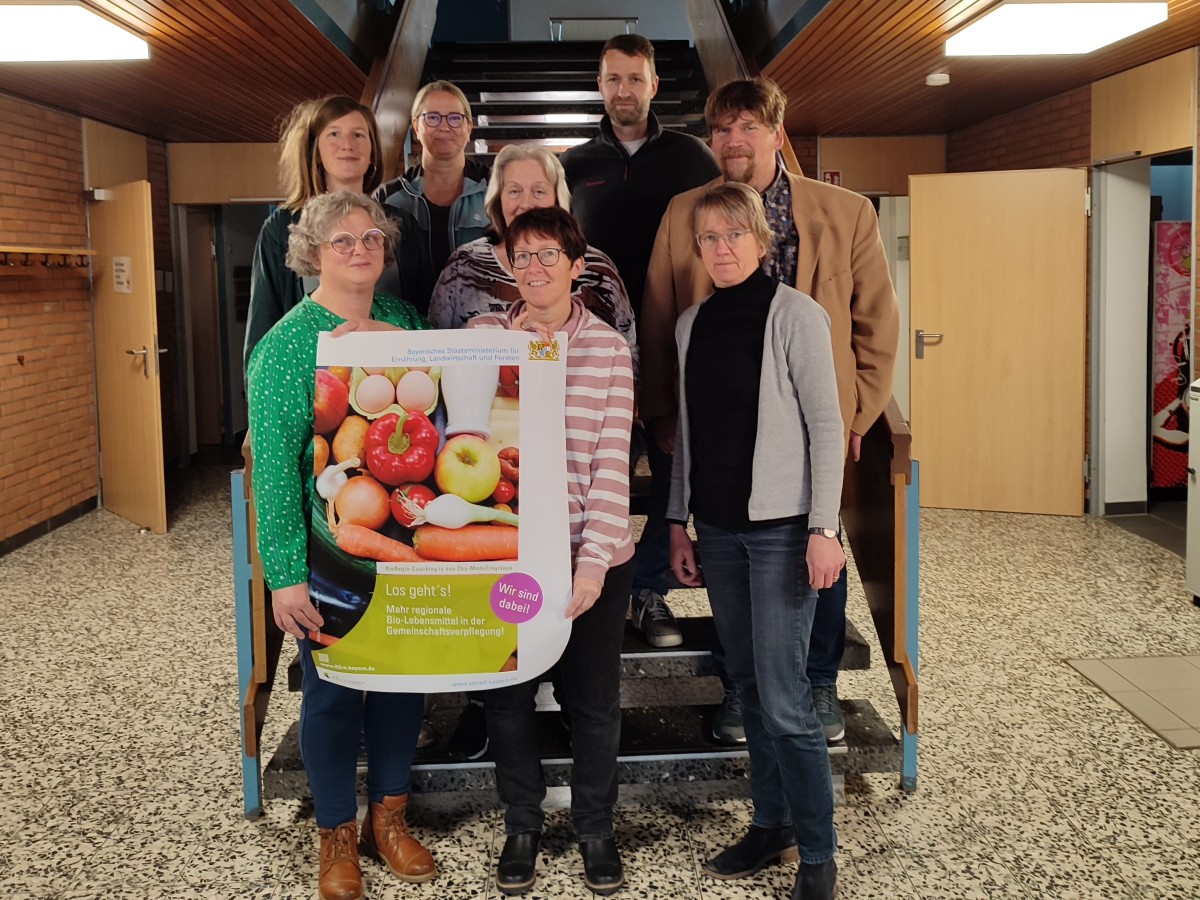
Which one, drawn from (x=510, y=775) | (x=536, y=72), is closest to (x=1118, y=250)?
(x=536, y=72)

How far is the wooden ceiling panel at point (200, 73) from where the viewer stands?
Answer: 454 cm

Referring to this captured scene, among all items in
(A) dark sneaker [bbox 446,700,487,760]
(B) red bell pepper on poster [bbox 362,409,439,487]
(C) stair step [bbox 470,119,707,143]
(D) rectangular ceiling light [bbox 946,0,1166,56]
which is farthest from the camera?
(C) stair step [bbox 470,119,707,143]

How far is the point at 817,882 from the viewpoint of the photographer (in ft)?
7.25

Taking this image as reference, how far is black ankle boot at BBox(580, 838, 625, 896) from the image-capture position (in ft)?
7.76

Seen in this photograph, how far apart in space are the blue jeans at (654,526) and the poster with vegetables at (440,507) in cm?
72

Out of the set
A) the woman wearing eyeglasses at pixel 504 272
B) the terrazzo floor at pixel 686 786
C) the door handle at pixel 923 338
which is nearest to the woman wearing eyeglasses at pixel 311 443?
the woman wearing eyeglasses at pixel 504 272

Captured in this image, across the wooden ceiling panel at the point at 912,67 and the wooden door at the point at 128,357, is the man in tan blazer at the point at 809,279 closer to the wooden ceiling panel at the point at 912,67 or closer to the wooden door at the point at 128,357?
the wooden ceiling panel at the point at 912,67

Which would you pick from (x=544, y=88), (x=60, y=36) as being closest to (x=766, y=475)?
(x=60, y=36)

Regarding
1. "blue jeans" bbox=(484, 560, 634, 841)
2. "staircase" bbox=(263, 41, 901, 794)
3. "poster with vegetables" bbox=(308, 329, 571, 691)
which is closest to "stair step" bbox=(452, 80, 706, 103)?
"staircase" bbox=(263, 41, 901, 794)

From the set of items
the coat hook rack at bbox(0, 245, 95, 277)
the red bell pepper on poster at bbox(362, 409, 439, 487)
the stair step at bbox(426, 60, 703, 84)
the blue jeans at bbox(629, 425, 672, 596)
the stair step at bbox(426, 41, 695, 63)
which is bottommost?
the blue jeans at bbox(629, 425, 672, 596)

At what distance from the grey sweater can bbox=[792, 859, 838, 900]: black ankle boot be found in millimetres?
763

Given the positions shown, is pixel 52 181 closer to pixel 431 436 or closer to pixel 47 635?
pixel 47 635

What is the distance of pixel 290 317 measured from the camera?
6.96 feet

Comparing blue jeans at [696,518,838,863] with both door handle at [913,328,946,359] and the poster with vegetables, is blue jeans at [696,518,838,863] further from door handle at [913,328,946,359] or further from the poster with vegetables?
door handle at [913,328,946,359]
